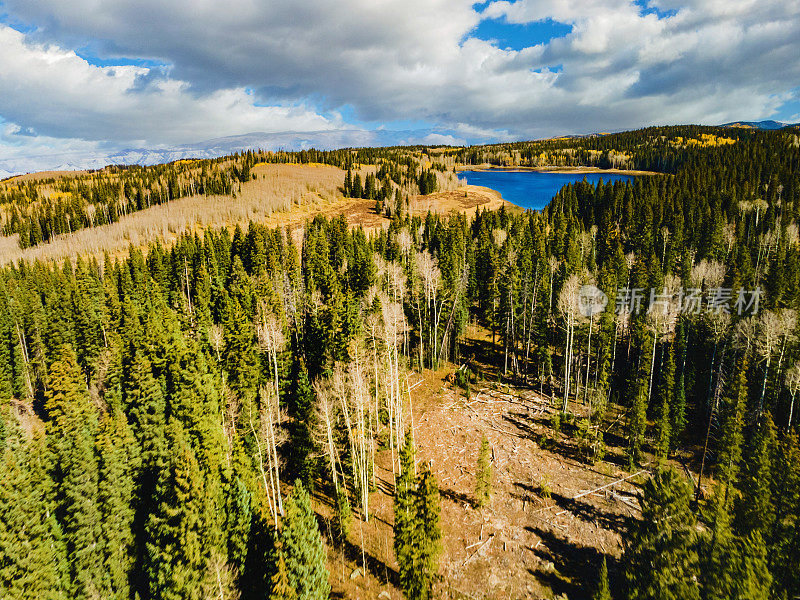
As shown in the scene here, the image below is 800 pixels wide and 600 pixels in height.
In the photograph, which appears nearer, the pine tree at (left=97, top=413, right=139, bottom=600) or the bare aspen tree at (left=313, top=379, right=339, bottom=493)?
the pine tree at (left=97, top=413, right=139, bottom=600)

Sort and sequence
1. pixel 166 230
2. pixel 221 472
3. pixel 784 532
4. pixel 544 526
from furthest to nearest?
pixel 166 230
pixel 544 526
pixel 221 472
pixel 784 532

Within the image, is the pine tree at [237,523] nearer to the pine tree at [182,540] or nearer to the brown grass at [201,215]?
the pine tree at [182,540]

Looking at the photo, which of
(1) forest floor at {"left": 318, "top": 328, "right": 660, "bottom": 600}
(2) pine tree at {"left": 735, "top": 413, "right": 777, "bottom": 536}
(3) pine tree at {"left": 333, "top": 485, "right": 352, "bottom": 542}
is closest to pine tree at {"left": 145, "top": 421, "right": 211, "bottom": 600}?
(1) forest floor at {"left": 318, "top": 328, "right": 660, "bottom": 600}

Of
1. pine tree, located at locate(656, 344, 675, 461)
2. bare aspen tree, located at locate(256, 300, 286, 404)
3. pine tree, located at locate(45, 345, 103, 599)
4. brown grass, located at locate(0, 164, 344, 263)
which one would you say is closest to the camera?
pine tree, located at locate(45, 345, 103, 599)

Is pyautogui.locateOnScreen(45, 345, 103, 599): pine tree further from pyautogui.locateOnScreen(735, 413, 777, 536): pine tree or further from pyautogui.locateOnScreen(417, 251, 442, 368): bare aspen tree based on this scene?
pyautogui.locateOnScreen(735, 413, 777, 536): pine tree

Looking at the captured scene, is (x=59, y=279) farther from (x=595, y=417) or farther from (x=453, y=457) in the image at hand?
(x=595, y=417)

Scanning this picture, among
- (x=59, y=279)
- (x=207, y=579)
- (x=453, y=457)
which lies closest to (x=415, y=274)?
(x=453, y=457)

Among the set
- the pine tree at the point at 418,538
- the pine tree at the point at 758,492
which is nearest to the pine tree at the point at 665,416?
the pine tree at the point at 758,492
